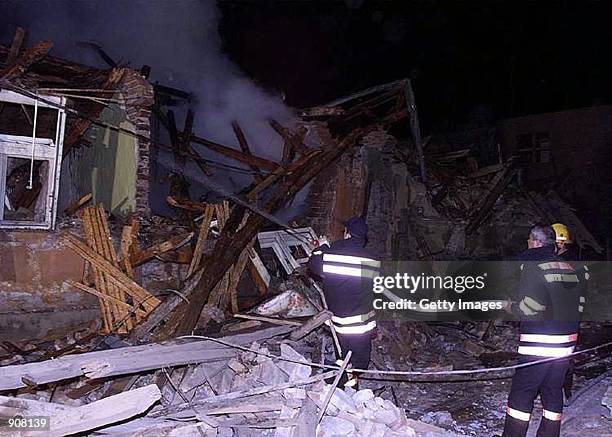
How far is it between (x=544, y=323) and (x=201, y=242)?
191 inches

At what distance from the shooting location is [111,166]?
9.04m

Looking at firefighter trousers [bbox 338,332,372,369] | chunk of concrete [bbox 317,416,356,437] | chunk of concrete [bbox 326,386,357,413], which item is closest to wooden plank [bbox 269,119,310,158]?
firefighter trousers [bbox 338,332,372,369]

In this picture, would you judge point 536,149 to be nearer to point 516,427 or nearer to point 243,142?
point 243,142

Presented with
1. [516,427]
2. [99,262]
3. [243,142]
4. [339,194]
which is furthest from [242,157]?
[516,427]

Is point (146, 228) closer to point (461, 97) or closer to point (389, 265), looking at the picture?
point (389, 265)

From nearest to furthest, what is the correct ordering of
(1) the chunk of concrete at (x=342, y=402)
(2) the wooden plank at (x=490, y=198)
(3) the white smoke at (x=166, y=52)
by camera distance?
(1) the chunk of concrete at (x=342, y=402) → (3) the white smoke at (x=166, y=52) → (2) the wooden plank at (x=490, y=198)

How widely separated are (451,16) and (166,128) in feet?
69.5

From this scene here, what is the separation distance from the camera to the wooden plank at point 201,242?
8.16 metres

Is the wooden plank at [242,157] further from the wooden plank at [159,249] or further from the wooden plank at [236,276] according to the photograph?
the wooden plank at [159,249]

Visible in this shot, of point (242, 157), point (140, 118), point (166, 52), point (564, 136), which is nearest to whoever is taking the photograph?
point (140, 118)

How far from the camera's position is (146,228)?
8.24 metres

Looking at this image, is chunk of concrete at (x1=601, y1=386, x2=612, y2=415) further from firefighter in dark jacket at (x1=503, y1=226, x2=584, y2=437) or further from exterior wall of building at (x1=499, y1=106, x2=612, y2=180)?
exterior wall of building at (x1=499, y1=106, x2=612, y2=180)

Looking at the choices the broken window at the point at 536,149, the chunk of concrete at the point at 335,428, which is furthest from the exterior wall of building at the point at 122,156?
Answer: the broken window at the point at 536,149

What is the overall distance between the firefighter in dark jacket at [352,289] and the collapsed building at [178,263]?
50 cm
